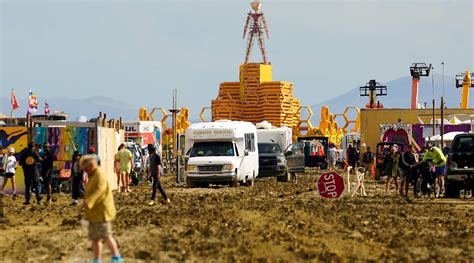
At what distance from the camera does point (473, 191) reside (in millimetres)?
32812

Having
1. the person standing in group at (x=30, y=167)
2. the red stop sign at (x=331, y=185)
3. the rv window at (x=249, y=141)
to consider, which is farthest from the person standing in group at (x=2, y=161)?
the red stop sign at (x=331, y=185)

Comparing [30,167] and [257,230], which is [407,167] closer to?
Answer: [30,167]

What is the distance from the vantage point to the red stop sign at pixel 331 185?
1100 inches

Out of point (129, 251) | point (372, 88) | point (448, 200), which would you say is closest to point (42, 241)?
point (129, 251)

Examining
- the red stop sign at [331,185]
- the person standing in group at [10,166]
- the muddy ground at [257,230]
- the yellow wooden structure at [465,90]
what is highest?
the yellow wooden structure at [465,90]

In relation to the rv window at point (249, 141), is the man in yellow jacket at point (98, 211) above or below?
below

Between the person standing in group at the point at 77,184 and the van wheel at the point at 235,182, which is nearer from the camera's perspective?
the person standing in group at the point at 77,184

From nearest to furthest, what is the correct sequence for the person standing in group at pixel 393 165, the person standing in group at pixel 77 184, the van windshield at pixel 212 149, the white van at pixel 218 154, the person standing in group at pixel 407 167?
the person standing in group at pixel 77 184, the person standing in group at pixel 407 167, the person standing in group at pixel 393 165, the white van at pixel 218 154, the van windshield at pixel 212 149

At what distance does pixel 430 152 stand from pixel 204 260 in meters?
17.4

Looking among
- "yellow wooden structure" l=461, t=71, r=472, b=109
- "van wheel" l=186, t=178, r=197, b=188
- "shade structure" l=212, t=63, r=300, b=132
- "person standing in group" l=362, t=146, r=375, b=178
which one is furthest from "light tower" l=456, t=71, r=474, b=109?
"van wheel" l=186, t=178, r=197, b=188

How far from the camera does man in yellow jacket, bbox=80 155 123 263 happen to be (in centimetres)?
1564

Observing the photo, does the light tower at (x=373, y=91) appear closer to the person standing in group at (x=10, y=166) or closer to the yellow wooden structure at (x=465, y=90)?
the yellow wooden structure at (x=465, y=90)

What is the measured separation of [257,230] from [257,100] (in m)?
103

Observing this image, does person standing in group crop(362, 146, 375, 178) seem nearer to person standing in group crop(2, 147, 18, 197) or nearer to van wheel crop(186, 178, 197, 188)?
van wheel crop(186, 178, 197, 188)
